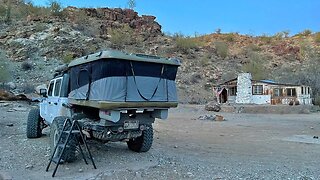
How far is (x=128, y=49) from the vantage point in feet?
168

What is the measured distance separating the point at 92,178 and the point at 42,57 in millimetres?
35293

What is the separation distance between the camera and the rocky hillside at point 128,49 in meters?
39.0

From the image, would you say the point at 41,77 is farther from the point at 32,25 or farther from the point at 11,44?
the point at 32,25

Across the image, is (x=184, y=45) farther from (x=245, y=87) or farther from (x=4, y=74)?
(x=4, y=74)

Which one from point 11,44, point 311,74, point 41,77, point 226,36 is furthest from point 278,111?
point 226,36

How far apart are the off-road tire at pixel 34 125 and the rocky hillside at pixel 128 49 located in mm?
18805

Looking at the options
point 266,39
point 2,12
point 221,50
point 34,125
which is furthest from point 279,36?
point 34,125

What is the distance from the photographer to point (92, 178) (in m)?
6.89

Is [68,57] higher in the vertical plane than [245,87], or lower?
higher

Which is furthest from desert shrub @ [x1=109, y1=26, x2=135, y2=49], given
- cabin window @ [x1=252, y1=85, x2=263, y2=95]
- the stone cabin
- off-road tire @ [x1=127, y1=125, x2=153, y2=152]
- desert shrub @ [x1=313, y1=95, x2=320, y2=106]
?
off-road tire @ [x1=127, y1=125, x2=153, y2=152]

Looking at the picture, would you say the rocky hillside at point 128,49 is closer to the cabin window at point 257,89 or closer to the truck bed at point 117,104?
the cabin window at point 257,89

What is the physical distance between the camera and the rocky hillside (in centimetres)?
3896

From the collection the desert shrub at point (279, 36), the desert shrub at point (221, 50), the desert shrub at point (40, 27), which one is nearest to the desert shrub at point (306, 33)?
the desert shrub at point (279, 36)

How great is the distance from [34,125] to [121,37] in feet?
139
